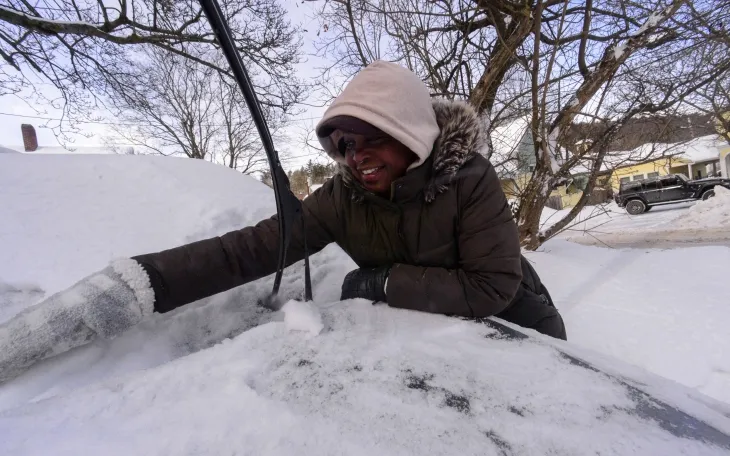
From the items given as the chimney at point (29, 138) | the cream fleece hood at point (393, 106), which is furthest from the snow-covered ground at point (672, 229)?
the chimney at point (29, 138)

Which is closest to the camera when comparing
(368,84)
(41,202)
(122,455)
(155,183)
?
(122,455)

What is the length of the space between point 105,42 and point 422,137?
6197mm

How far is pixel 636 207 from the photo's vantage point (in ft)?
48.2

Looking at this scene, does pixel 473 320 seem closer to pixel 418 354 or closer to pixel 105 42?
pixel 418 354

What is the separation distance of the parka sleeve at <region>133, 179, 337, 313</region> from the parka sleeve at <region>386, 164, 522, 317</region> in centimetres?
42

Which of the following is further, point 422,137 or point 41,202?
point 41,202

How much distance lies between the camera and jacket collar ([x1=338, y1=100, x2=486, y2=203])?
1310mm

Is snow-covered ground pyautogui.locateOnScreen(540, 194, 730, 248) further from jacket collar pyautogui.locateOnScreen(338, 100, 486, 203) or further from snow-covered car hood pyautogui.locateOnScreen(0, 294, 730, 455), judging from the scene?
snow-covered car hood pyautogui.locateOnScreen(0, 294, 730, 455)

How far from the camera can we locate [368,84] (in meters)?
1.28

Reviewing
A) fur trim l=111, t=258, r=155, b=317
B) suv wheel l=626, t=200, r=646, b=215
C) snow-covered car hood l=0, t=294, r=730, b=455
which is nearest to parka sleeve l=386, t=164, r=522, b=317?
snow-covered car hood l=0, t=294, r=730, b=455

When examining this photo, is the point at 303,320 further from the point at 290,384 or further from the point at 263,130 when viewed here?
the point at 263,130

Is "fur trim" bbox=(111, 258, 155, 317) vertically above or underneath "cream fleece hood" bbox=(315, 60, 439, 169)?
underneath

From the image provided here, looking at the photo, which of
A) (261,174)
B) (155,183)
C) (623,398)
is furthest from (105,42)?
(261,174)

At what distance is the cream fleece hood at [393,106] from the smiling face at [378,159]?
0.06 m
